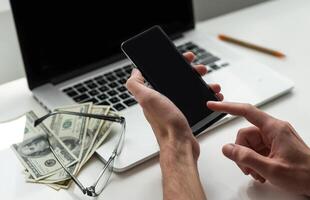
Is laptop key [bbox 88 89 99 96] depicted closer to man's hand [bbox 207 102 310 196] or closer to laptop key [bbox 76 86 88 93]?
laptop key [bbox 76 86 88 93]

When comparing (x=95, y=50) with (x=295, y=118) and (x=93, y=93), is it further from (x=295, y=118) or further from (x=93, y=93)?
(x=295, y=118)

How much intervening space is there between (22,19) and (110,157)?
0.32 meters

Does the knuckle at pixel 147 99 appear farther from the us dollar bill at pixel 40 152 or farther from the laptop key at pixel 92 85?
the laptop key at pixel 92 85

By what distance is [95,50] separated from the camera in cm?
96

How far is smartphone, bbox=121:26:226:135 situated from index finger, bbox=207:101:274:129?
56 millimetres

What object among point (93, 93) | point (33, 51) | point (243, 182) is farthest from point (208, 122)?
point (33, 51)

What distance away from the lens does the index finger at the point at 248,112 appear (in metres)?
0.65

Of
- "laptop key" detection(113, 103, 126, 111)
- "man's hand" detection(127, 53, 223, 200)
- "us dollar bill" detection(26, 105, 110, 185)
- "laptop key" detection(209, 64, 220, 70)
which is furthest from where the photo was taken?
"laptop key" detection(209, 64, 220, 70)

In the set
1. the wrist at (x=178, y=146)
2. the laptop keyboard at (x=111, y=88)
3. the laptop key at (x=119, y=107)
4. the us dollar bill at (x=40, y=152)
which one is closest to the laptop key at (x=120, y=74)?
the laptop keyboard at (x=111, y=88)

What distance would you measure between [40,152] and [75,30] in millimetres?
277

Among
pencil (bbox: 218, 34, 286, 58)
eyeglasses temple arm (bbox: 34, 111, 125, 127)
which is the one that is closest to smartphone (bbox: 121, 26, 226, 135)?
eyeglasses temple arm (bbox: 34, 111, 125, 127)

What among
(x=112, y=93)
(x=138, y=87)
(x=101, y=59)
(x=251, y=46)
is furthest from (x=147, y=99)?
(x=251, y=46)

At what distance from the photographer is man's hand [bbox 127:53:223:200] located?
→ 603 mm

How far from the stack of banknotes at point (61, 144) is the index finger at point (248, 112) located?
0.22 meters
